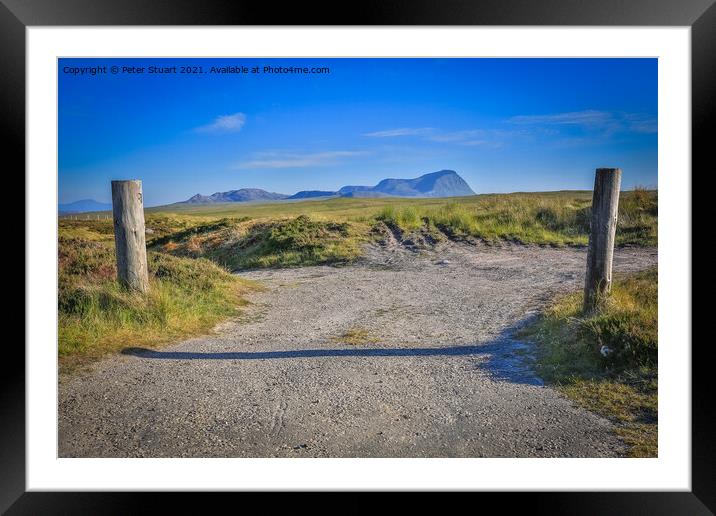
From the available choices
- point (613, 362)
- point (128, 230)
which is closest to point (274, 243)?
point (128, 230)

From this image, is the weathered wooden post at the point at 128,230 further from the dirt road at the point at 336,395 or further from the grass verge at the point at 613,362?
the grass verge at the point at 613,362

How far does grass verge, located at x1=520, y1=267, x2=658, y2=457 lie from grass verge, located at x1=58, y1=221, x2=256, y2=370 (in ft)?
14.4

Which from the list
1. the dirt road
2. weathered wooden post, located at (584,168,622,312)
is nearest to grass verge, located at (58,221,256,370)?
the dirt road

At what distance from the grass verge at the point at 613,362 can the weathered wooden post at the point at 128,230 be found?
4967 mm

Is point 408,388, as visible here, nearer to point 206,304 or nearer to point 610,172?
point 610,172

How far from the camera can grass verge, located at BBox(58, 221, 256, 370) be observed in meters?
6.16

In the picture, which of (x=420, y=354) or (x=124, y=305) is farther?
(x=124, y=305)

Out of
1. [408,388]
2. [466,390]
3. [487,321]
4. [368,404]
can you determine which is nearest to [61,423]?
[368,404]

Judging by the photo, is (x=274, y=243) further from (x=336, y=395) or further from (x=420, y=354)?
(x=336, y=395)
